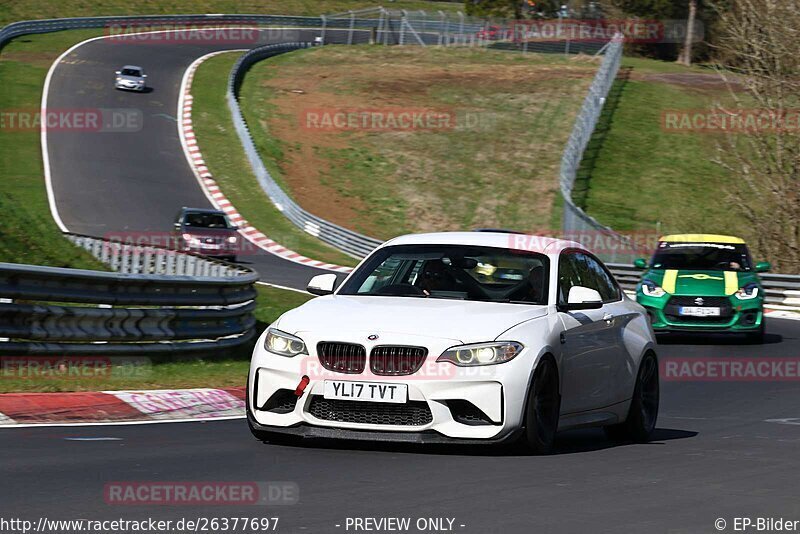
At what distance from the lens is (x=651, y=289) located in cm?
2014

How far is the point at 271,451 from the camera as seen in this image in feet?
28.1

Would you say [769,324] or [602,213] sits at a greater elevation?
[769,324]

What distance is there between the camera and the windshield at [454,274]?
927cm

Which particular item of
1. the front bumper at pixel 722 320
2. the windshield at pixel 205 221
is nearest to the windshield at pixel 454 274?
the front bumper at pixel 722 320

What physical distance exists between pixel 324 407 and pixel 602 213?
36.3 meters

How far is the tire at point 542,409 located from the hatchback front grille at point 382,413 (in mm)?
647

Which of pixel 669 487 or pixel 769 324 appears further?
pixel 769 324

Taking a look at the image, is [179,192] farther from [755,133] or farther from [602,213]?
[755,133]

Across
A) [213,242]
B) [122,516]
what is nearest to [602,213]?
[213,242]

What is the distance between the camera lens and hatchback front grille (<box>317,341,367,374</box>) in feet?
27.2

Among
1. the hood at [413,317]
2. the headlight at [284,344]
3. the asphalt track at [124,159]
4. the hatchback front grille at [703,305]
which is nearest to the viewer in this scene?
the hood at [413,317]

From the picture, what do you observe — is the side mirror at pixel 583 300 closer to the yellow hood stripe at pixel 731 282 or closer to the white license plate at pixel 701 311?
the white license plate at pixel 701 311

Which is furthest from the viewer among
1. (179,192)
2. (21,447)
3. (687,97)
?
(687,97)

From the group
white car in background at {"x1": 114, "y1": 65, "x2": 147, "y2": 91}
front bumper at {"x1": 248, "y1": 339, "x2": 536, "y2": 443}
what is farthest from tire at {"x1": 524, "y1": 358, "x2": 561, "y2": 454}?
white car in background at {"x1": 114, "y1": 65, "x2": 147, "y2": 91}
